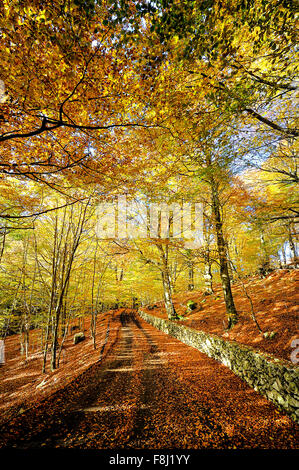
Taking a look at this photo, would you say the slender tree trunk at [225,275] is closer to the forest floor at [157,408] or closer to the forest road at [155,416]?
the forest floor at [157,408]

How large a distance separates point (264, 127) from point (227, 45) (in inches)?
102

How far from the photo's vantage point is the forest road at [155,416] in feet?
8.74

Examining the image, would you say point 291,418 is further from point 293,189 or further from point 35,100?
point 293,189

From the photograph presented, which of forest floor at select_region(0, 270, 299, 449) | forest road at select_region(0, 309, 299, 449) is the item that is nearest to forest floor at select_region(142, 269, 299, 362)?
forest floor at select_region(0, 270, 299, 449)

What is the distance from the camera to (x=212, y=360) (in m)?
6.21

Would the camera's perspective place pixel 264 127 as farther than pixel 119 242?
No

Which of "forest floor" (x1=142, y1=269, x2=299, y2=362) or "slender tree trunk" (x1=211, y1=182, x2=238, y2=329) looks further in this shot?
"slender tree trunk" (x1=211, y1=182, x2=238, y2=329)

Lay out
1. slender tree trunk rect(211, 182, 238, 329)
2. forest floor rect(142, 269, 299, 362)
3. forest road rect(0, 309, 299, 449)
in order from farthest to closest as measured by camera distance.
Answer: slender tree trunk rect(211, 182, 238, 329), forest floor rect(142, 269, 299, 362), forest road rect(0, 309, 299, 449)

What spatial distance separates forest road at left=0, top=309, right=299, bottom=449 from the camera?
8.74 ft

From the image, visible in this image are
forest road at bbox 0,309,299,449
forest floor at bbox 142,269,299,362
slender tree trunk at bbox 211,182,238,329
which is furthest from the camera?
slender tree trunk at bbox 211,182,238,329

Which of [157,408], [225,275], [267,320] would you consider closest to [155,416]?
[157,408]

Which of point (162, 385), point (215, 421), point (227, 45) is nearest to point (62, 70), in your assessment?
point (227, 45)

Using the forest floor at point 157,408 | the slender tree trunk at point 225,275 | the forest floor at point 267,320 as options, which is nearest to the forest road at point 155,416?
the forest floor at point 157,408

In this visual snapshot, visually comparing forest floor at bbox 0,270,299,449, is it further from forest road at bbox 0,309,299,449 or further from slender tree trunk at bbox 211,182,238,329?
slender tree trunk at bbox 211,182,238,329
